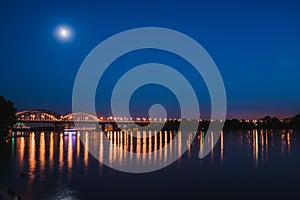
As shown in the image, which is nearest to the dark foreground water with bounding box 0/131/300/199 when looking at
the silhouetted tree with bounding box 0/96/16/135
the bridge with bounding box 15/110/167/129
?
the silhouetted tree with bounding box 0/96/16/135

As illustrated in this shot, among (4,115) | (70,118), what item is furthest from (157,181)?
(70,118)

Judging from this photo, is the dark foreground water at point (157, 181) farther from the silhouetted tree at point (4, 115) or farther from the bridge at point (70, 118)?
the bridge at point (70, 118)

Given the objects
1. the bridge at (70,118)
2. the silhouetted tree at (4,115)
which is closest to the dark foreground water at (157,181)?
the silhouetted tree at (4,115)

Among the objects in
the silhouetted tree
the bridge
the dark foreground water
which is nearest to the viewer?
the dark foreground water

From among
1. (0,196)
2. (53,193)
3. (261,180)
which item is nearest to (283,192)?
(261,180)

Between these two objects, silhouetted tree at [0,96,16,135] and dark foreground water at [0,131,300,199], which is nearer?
dark foreground water at [0,131,300,199]

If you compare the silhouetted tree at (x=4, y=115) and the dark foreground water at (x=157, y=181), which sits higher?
the silhouetted tree at (x=4, y=115)

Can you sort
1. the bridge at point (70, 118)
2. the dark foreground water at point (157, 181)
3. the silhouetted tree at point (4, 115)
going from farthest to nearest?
the bridge at point (70, 118) < the silhouetted tree at point (4, 115) < the dark foreground water at point (157, 181)

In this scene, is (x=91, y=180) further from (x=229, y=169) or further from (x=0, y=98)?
(x=0, y=98)

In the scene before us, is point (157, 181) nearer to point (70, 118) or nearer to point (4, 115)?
point (4, 115)

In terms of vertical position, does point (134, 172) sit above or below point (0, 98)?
below

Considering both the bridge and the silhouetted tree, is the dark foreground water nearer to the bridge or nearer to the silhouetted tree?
the silhouetted tree

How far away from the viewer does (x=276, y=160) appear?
21594 millimetres

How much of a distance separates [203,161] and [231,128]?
293ft
